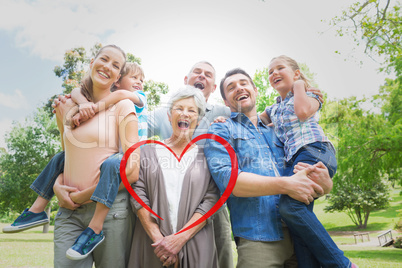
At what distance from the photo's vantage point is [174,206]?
2029 millimetres

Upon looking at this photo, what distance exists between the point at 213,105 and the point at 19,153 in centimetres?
1833

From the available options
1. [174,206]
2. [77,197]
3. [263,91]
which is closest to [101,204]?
[77,197]

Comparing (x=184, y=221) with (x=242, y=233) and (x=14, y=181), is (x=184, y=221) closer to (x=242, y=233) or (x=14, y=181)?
(x=242, y=233)

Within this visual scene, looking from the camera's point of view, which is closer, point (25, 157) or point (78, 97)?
point (78, 97)

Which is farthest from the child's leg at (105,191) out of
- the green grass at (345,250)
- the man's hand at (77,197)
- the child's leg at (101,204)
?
the green grass at (345,250)

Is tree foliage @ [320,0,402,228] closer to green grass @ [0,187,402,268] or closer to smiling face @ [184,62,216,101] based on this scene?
green grass @ [0,187,402,268]

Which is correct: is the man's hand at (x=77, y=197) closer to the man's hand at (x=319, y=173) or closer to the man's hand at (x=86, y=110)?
the man's hand at (x=86, y=110)

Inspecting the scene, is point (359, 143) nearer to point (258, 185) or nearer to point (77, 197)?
point (258, 185)

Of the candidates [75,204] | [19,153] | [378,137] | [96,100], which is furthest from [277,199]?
[19,153]

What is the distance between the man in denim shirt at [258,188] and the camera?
1929 millimetres

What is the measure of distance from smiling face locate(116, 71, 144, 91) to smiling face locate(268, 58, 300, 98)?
1.36 metres

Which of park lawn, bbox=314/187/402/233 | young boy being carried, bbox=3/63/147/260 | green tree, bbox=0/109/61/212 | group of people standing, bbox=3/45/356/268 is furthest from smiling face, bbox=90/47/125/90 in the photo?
park lawn, bbox=314/187/402/233

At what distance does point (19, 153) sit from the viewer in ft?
57.8

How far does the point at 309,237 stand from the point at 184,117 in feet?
3.88
